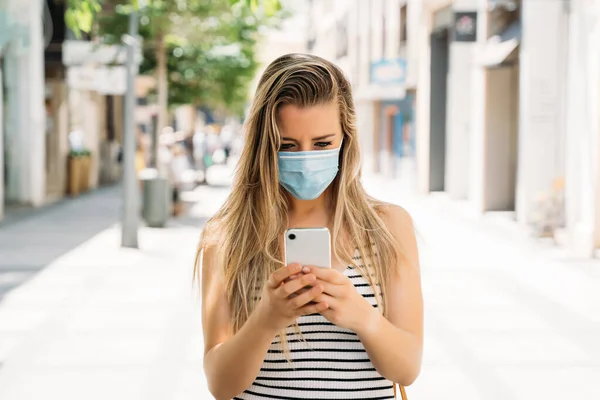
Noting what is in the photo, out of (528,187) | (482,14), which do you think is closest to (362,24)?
(482,14)

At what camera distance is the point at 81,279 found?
37.1 ft

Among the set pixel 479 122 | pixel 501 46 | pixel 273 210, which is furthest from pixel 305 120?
pixel 479 122

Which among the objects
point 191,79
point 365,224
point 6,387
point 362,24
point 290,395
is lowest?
point 6,387

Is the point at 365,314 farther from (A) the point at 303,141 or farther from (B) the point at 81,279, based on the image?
(B) the point at 81,279

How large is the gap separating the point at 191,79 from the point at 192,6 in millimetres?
5475

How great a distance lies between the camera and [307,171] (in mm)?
2170

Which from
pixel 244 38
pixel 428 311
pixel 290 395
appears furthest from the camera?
pixel 244 38

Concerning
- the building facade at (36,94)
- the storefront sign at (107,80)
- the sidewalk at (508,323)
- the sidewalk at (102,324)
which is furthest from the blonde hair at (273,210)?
the storefront sign at (107,80)

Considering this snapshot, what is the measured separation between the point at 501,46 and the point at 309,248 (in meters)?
18.5

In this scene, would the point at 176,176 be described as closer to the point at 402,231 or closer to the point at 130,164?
the point at 130,164

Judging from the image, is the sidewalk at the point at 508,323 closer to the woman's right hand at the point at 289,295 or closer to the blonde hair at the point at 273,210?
the blonde hair at the point at 273,210

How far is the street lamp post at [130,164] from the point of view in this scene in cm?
1459

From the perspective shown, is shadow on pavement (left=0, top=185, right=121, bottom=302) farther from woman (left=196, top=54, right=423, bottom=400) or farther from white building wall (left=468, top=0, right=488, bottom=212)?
woman (left=196, top=54, right=423, bottom=400)

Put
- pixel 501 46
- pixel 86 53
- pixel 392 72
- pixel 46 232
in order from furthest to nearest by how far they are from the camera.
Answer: pixel 392 72 < pixel 501 46 < pixel 46 232 < pixel 86 53
